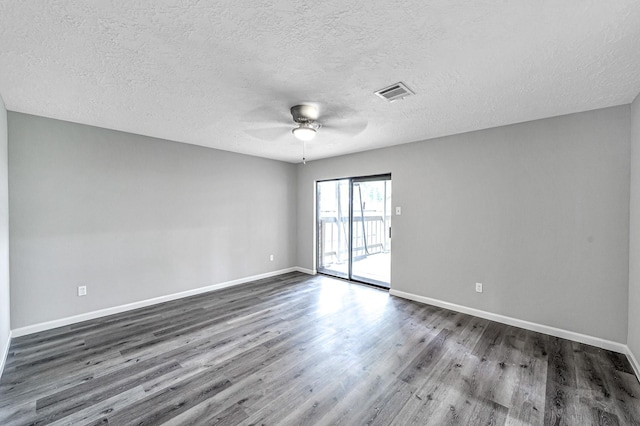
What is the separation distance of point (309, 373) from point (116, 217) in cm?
324

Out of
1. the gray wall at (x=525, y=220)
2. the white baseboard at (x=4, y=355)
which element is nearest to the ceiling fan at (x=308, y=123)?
the gray wall at (x=525, y=220)

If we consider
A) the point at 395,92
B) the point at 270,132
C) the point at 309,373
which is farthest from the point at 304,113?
the point at 309,373

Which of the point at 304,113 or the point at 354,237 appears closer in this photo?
the point at 304,113

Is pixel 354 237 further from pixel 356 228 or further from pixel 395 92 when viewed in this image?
pixel 395 92

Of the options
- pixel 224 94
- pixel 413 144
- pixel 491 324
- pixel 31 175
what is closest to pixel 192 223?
pixel 31 175

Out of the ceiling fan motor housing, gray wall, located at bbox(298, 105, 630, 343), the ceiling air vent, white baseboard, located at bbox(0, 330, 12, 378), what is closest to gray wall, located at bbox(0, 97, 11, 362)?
white baseboard, located at bbox(0, 330, 12, 378)

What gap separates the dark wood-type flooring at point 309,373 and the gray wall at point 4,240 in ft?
0.97

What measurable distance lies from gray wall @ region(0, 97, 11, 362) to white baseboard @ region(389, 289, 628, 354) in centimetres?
469

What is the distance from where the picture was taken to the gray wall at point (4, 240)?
2405 millimetres

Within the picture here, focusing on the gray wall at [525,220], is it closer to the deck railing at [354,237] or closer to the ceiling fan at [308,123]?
the deck railing at [354,237]

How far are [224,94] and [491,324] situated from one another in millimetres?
4028

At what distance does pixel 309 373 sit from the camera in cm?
225

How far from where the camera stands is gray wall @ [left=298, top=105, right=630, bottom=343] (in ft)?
8.68

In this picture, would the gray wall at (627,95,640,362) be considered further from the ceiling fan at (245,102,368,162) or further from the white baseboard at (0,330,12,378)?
the white baseboard at (0,330,12,378)
